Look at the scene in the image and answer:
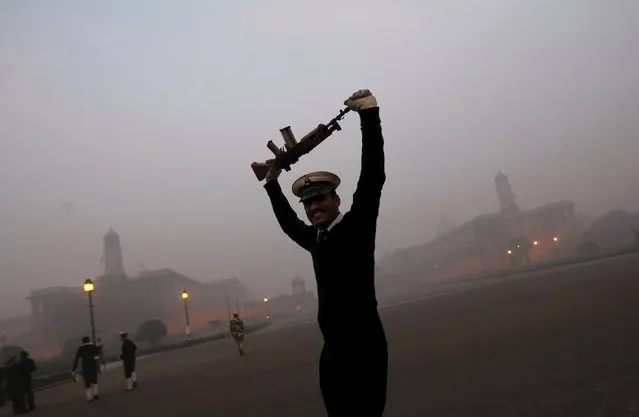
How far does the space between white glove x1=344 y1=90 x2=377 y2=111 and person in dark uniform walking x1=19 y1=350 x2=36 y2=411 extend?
44.2 ft

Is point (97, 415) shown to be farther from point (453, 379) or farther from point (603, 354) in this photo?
point (603, 354)

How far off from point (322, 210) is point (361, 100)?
0.58 m

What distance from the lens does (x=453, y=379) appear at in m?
6.90

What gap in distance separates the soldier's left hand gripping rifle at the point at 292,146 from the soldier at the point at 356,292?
0.70 feet

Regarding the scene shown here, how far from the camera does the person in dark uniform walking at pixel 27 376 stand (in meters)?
12.5

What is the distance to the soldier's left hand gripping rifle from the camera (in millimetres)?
2611

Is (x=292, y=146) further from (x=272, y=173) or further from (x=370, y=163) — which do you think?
(x=370, y=163)

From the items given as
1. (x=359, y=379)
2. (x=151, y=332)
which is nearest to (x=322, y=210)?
(x=359, y=379)

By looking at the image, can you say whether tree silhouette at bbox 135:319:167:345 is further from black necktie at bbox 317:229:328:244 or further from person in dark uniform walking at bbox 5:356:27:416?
black necktie at bbox 317:229:328:244

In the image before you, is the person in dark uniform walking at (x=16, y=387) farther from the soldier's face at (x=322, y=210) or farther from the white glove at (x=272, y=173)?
the soldier's face at (x=322, y=210)

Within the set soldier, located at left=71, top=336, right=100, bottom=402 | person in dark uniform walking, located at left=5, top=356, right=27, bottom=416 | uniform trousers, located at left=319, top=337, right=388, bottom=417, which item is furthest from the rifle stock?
person in dark uniform walking, located at left=5, top=356, right=27, bottom=416

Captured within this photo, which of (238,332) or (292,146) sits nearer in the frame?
(292,146)

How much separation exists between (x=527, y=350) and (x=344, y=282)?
268 inches

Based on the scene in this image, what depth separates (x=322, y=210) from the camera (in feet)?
8.34
